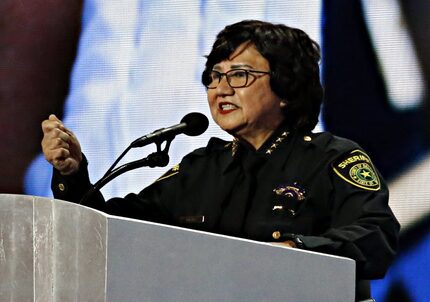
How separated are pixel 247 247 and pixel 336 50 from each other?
176cm

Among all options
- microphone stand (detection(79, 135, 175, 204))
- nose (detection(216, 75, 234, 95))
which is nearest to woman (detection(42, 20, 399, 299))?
nose (detection(216, 75, 234, 95))

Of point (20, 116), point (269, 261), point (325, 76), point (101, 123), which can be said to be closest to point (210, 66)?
point (325, 76)

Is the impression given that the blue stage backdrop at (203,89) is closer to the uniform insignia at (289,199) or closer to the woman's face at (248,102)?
the woman's face at (248,102)

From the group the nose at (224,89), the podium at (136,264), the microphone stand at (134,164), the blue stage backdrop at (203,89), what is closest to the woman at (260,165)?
the nose at (224,89)

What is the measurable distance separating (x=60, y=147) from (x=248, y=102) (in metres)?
0.58

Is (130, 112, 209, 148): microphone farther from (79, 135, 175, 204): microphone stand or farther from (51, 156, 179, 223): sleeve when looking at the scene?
(51, 156, 179, 223): sleeve

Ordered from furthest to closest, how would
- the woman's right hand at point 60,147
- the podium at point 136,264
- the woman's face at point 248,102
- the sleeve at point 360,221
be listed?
the woman's face at point 248,102 → the woman's right hand at point 60,147 → the sleeve at point 360,221 → the podium at point 136,264

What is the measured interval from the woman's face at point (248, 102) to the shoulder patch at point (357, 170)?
0.98 ft

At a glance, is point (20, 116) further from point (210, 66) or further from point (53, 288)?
point (53, 288)

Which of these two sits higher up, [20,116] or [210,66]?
[210,66]

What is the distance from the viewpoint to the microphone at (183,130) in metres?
2.55

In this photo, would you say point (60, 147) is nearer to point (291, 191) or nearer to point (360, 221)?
point (291, 191)

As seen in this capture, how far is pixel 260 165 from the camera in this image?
2.88 meters

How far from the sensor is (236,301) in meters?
1.74
